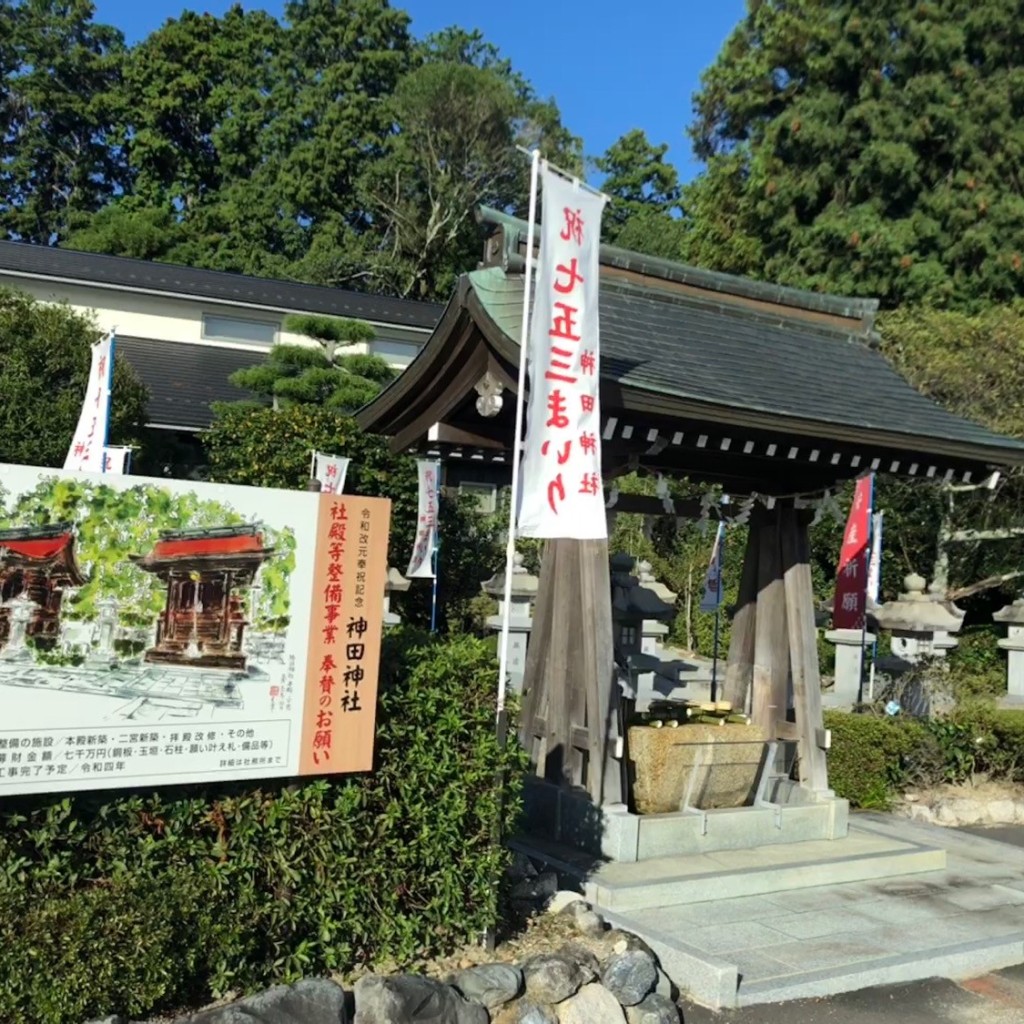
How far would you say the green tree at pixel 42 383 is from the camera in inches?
594

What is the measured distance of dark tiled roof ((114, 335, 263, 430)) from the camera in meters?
21.3

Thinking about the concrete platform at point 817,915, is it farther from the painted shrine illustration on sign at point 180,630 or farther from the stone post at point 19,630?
the stone post at point 19,630

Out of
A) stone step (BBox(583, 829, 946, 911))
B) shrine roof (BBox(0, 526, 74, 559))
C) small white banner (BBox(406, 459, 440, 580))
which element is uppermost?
small white banner (BBox(406, 459, 440, 580))

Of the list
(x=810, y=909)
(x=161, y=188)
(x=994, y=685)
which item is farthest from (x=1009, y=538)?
(x=161, y=188)

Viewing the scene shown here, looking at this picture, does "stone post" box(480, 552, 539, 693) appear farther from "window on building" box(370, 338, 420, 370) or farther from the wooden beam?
"window on building" box(370, 338, 420, 370)

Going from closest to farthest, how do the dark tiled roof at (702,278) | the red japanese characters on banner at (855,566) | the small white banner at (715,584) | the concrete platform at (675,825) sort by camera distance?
the concrete platform at (675,825) → the dark tiled roof at (702,278) → the red japanese characters on banner at (855,566) → the small white banner at (715,584)

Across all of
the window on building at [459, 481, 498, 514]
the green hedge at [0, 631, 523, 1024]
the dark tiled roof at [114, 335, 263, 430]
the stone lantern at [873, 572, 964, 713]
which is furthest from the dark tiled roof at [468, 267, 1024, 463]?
the window on building at [459, 481, 498, 514]

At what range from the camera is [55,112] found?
40.1 m

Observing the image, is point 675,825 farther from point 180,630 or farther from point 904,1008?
point 180,630

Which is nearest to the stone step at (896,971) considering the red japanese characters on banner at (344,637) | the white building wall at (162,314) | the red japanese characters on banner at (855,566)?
the red japanese characters on banner at (344,637)

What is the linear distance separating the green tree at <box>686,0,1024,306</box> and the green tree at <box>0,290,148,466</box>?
16.8 metres

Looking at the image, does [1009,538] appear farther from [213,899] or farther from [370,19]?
[370,19]

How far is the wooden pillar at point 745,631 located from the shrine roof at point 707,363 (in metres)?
1.52

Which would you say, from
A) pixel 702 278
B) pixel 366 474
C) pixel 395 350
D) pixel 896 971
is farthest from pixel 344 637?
pixel 395 350
